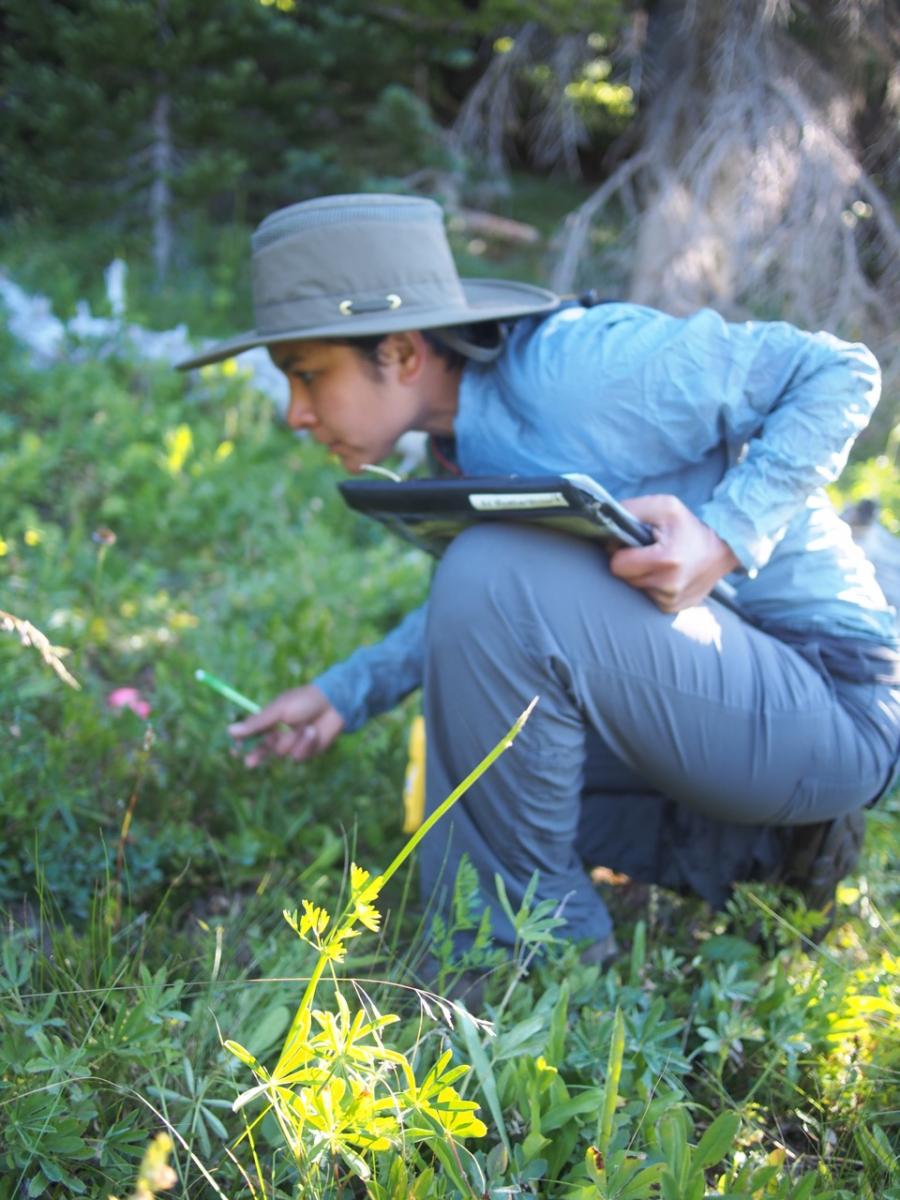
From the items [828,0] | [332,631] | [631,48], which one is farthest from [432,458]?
[631,48]

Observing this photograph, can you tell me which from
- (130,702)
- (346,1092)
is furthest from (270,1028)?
(130,702)

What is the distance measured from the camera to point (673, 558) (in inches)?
68.6

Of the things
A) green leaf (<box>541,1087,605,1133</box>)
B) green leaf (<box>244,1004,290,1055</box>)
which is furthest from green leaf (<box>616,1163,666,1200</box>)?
green leaf (<box>244,1004,290,1055</box>)

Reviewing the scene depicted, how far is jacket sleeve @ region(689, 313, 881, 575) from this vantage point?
5.88 feet

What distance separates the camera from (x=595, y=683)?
177 cm

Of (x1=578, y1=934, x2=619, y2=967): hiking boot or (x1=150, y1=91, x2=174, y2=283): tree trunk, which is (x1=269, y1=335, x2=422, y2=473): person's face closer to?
(x1=578, y1=934, x2=619, y2=967): hiking boot

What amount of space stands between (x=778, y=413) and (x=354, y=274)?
0.81 m

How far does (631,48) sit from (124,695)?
4119 mm

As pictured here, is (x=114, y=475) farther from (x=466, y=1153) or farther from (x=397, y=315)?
(x=466, y=1153)

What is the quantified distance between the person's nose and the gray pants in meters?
0.51

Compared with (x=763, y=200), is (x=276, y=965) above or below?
below

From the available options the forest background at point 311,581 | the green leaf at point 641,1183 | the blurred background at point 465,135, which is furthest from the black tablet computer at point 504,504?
the blurred background at point 465,135

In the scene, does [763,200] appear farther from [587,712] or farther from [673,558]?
[587,712]

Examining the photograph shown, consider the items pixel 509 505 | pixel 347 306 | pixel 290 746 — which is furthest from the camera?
pixel 290 746
